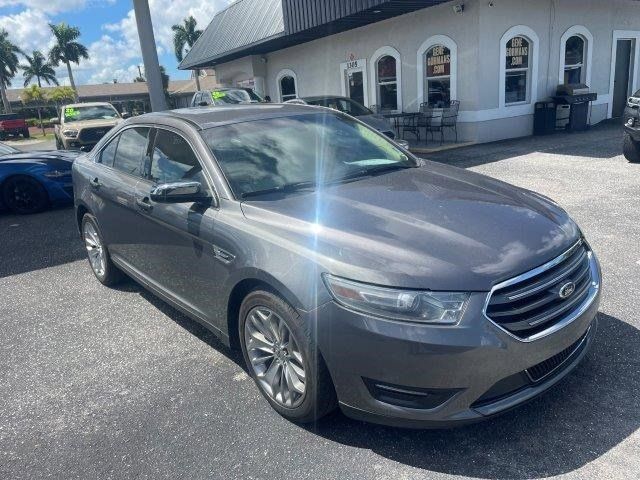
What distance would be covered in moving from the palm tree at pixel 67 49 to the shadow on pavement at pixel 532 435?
73.4 meters

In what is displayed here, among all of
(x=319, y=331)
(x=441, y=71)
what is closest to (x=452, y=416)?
(x=319, y=331)

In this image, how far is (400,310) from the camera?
7.36 feet

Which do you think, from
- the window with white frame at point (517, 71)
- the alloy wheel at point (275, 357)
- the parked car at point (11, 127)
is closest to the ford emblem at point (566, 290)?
the alloy wheel at point (275, 357)

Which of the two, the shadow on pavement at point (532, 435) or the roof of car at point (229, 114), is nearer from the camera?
the shadow on pavement at point (532, 435)

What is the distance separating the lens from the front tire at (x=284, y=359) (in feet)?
8.15

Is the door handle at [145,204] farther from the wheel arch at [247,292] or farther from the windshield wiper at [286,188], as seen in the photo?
the wheel arch at [247,292]

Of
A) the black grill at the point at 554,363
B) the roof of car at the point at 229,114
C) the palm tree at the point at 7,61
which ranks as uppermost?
the palm tree at the point at 7,61

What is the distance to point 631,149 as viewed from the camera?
883cm

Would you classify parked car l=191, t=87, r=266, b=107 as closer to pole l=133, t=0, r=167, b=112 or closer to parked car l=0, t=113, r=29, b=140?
pole l=133, t=0, r=167, b=112

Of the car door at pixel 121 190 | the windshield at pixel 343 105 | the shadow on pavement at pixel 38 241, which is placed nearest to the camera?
the car door at pixel 121 190

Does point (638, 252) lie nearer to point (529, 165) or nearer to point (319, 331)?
point (319, 331)

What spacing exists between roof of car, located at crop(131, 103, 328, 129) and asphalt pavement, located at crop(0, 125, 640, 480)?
160 centimetres

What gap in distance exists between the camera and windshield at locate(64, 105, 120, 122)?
1477 cm

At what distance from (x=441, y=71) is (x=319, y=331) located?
12.6 m
